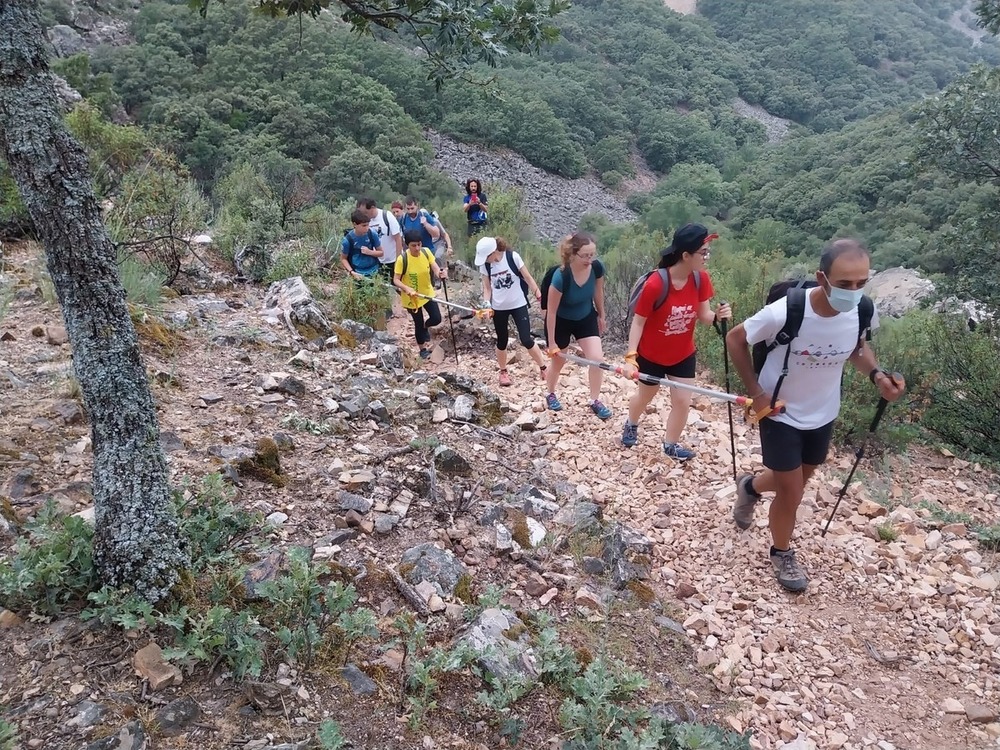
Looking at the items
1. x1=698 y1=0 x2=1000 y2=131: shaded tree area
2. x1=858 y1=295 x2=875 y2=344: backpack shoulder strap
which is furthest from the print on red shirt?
x1=698 y1=0 x2=1000 y2=131: shaded tree area

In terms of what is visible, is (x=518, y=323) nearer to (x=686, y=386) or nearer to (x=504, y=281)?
(x=504, y=281)

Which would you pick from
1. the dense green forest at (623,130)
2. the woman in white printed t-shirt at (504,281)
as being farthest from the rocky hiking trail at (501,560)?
the dense green forest at (623,130)

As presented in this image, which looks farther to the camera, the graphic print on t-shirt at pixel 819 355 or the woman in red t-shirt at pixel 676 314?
the woman in red t-shirt at pixel 676 314

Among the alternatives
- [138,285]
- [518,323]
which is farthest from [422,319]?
[138,285]

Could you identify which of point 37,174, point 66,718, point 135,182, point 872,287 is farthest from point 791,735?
point 872,287

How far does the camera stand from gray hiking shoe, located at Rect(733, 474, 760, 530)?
3.71 m

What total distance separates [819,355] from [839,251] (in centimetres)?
48

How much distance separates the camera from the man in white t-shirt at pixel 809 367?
2.83 meters

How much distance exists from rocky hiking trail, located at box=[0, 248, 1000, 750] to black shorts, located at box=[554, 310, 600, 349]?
0.77 m

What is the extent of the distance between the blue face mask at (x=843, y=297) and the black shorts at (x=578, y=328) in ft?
7.06

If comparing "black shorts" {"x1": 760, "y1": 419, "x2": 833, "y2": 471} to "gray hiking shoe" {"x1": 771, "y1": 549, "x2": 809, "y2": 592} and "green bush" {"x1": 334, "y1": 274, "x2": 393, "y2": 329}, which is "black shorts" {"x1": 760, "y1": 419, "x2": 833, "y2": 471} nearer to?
"gray hiking shoe" {"x1": 771, "y1": 549, "x2": 809, "y2": 592}

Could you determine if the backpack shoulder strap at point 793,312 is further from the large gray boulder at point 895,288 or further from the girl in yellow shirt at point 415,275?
the large gray boulder at point 895,288

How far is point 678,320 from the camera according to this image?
4094 mm

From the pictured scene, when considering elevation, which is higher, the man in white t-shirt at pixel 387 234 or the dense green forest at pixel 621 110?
the dense green forest at pixel 621 110
